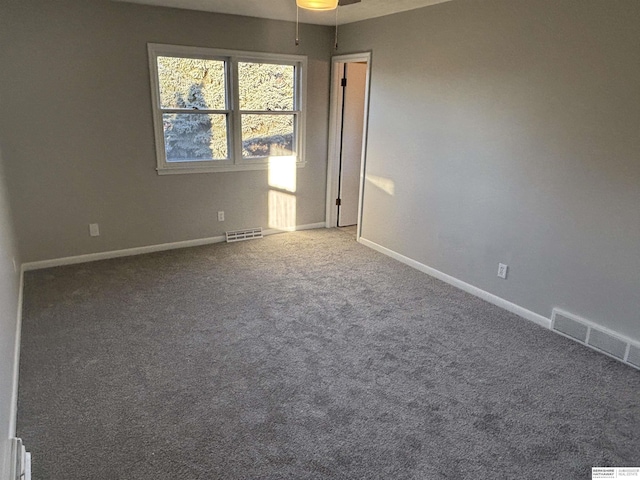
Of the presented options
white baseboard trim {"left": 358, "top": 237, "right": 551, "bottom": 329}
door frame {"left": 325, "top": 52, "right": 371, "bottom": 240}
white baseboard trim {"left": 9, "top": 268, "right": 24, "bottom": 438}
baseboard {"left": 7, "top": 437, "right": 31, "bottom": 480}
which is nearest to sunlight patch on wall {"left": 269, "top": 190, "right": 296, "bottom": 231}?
door frame {"left": 325, "top": 52, "right": 371, "bottom": 240}

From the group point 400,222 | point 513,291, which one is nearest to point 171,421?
point 513,291

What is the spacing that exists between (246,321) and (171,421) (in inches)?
43.3

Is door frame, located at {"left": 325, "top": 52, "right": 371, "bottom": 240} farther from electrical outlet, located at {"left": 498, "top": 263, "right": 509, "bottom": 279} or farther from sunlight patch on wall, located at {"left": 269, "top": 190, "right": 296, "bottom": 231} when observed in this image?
electrical outlet, located at {"left": 498, "top": 263, "right": 509, "bottom": 279}

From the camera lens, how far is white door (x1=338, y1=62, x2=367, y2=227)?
5.24 m

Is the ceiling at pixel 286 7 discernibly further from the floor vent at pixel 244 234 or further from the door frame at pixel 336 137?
the floor vent at pixel 244 234

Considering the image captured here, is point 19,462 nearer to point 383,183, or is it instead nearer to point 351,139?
point 383,183

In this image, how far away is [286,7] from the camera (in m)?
4.02

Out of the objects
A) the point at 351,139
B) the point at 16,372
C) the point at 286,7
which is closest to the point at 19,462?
the point at 16,372

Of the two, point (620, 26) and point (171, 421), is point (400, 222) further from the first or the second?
point (171, 421)

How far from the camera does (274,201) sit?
5.26 m

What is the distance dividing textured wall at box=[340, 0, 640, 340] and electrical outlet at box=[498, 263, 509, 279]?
4cm

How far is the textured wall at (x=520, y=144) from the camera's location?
2.71 meters

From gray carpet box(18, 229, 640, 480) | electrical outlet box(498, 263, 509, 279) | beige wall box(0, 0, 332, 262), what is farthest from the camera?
beige wall box(0, 0, 332, 262)

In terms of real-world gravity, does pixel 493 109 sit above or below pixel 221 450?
above
